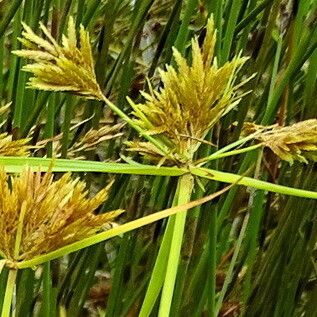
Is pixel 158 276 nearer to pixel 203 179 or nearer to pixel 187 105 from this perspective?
pixel 187 105

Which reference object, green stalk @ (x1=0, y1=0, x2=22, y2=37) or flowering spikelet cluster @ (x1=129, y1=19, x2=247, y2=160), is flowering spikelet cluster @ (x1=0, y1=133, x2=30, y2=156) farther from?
green stalk @ (x1=0, y1=0, x2=22, y2=37)

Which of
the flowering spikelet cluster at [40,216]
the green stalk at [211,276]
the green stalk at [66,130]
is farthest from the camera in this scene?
the green stalk at [66,130]

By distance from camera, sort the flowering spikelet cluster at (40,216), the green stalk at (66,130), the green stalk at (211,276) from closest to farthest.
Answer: the flowering spikelet cluster at (40,216) < the green stalk at (211,276) < the green stalk at (66,130)

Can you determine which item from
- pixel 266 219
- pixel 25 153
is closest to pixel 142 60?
pixel 266 219

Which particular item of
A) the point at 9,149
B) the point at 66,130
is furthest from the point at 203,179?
the point at 9,149

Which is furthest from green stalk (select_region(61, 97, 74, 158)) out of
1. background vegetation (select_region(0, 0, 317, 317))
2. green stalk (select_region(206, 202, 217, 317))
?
green stalk (select_region(206, 202, 217, 317))

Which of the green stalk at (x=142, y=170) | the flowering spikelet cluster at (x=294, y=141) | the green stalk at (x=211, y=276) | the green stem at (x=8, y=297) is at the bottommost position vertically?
the green stalk at (x=211, y=276)

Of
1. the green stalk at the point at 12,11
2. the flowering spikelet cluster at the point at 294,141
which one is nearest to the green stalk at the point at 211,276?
the flowering spikelet cluster at the point at 294,141

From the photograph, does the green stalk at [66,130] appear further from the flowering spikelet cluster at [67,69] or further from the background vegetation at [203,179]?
the flowering spikelet cluster at [67,69]
